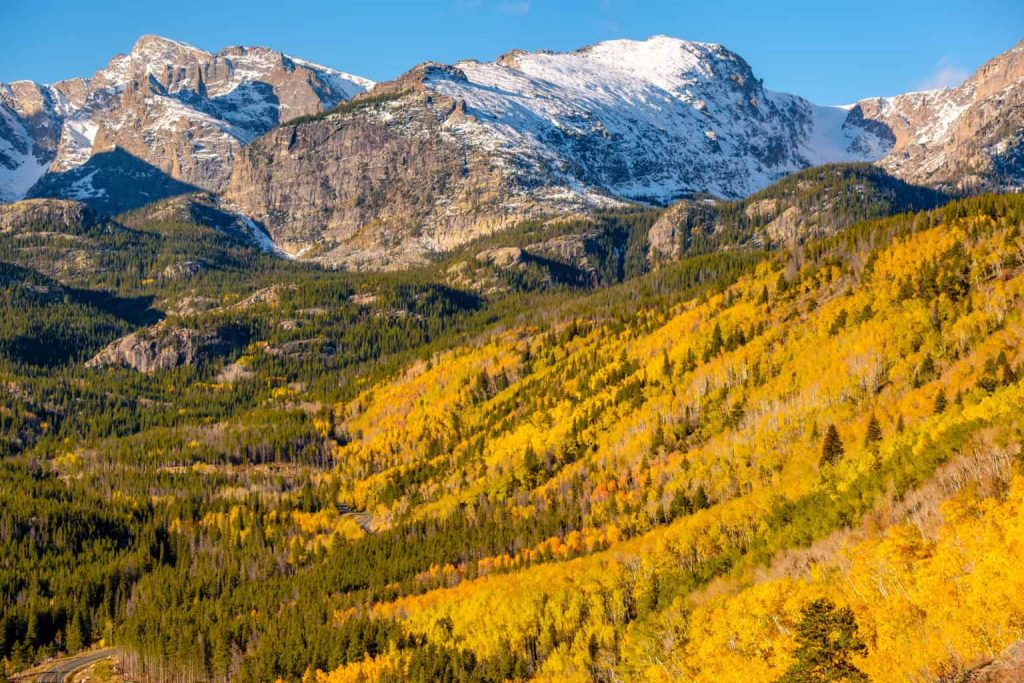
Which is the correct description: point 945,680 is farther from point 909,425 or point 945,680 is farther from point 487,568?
point 487,568

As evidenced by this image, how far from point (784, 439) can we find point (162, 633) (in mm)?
115862

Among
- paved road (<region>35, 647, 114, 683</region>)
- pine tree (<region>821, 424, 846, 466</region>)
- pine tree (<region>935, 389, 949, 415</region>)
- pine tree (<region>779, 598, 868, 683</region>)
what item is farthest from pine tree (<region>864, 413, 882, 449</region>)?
paved road (<region>35, 647, 114, 683</region>)

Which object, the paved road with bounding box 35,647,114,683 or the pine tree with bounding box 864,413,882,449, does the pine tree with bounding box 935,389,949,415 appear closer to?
the pine tree with bounding box 864,413,882,449

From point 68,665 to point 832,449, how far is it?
135582 mm

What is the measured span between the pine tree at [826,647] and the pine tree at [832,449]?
58280 mm

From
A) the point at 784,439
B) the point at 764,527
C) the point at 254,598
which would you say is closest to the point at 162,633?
the point at 254,598

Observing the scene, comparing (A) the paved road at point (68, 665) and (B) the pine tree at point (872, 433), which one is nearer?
(B) the pine tree at point (872, 433)

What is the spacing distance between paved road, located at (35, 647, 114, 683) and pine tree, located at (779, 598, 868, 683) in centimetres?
12220

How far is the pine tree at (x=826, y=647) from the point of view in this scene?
112312 millimetres

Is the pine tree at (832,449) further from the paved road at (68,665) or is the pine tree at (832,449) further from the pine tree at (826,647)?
the paved road at (68,665)

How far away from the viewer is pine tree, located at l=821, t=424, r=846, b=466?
579 ft

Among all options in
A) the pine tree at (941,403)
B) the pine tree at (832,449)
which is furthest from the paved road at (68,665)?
the pine tree at (941,403)

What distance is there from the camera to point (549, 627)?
159 meters

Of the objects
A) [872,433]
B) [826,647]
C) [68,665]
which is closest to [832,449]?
[872,433]
